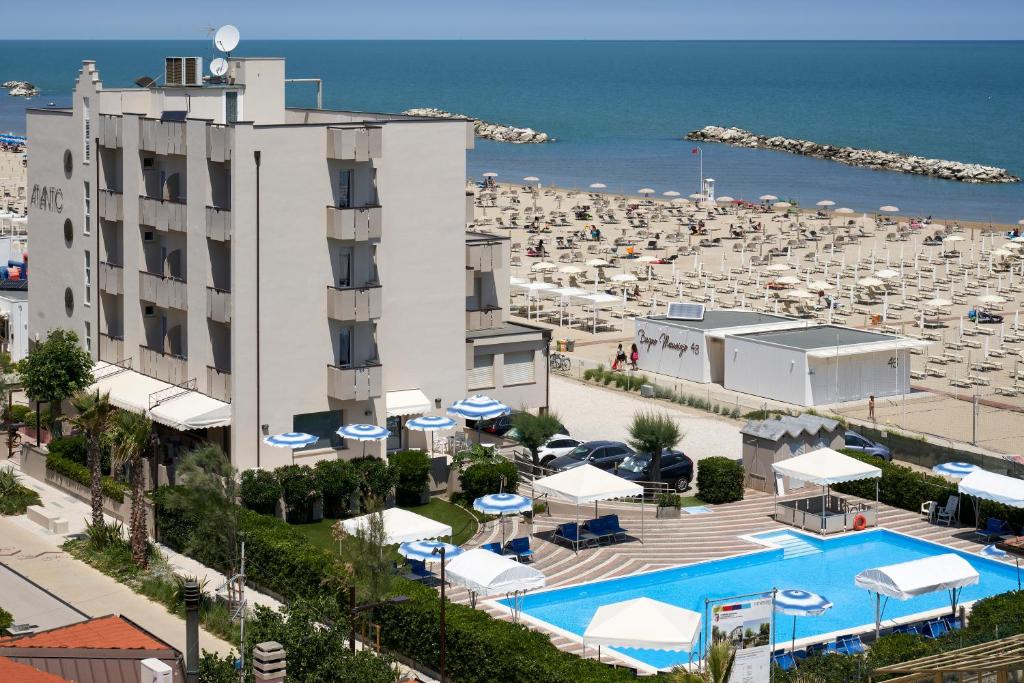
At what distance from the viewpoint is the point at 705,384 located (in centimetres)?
4862

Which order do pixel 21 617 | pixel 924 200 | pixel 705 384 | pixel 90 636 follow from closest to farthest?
pixel 90 636
pixel 21 617
pixel 705 384
pixel 924 200

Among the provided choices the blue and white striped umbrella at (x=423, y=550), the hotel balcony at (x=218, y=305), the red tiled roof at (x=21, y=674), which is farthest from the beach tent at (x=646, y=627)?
the hotel balcony at (x=218, y=305)

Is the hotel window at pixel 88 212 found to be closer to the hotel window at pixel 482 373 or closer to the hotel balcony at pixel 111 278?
the hotel balcony at pixel 111 278

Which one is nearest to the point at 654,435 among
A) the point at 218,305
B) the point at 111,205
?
the point at 218,305

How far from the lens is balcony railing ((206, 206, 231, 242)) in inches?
1344

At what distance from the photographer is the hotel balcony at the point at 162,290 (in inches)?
1422

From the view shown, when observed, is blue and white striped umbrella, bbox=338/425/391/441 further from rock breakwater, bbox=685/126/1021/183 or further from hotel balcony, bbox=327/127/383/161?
rock breakwater, bbox=685/126/1021/183

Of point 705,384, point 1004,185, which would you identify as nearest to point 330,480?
point 705,384

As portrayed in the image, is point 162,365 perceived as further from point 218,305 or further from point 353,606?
point 353,606

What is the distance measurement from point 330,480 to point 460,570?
7.14m

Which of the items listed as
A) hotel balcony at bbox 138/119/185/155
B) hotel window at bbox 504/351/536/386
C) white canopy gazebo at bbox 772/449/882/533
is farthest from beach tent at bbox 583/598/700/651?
hotel window at bbox 504/351/536/386

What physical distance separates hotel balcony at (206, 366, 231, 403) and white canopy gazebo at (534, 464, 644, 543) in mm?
7428

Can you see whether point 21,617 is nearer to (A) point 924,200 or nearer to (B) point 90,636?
(B) point 90,636

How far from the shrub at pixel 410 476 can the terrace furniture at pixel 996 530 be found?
12.1 metres
